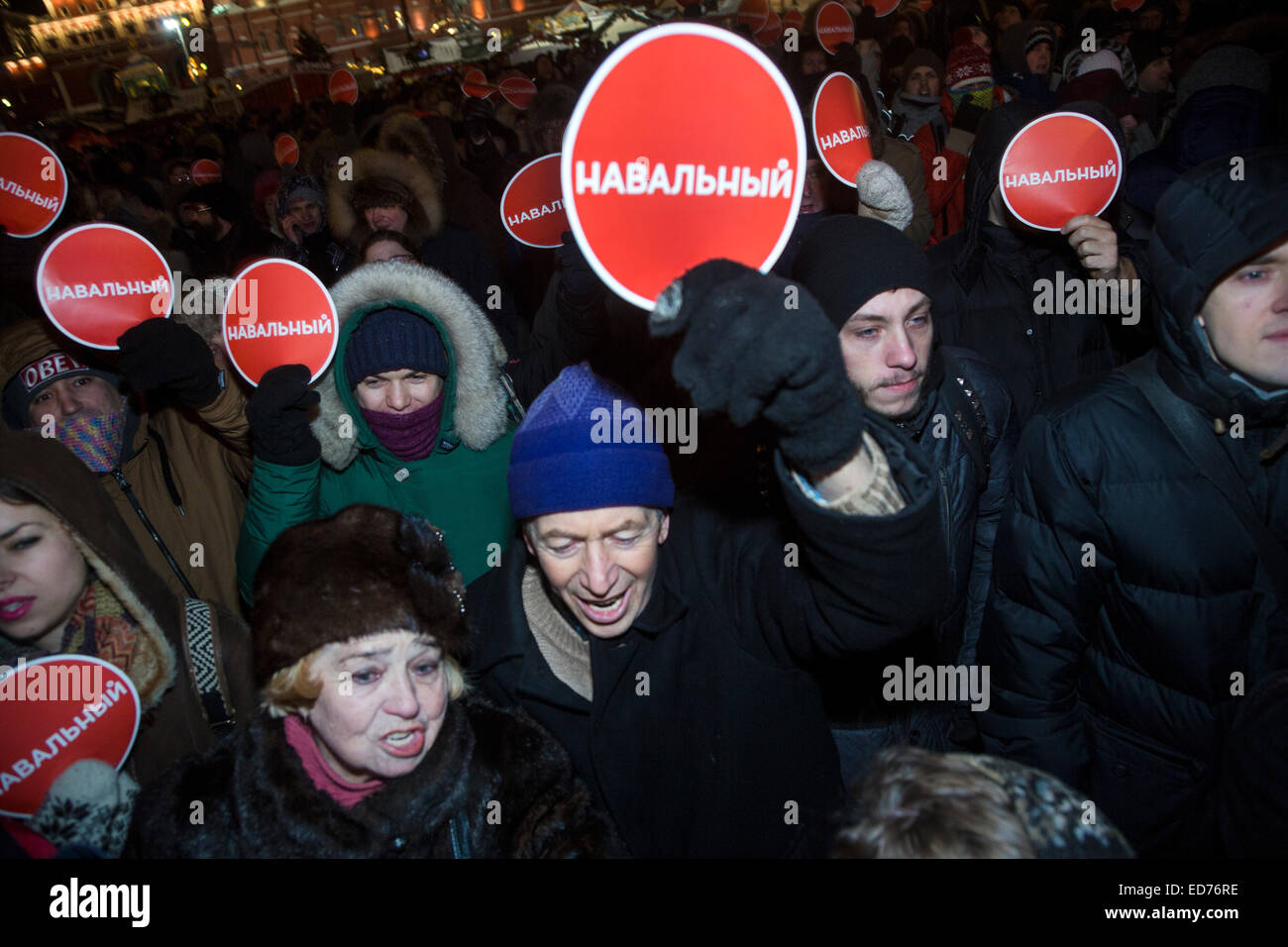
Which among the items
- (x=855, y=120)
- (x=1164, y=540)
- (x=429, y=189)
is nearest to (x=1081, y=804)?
(x=1164, y=540)

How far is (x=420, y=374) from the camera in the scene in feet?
8.79

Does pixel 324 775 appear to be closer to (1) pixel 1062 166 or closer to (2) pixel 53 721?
(2) pixel 53 721

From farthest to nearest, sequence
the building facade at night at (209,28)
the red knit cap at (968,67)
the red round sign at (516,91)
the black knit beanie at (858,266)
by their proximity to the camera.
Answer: the building facade at night at (209,28), the red round sign at (516,91), the red knit cap at (968,67), the black knit beanie at (858,266)

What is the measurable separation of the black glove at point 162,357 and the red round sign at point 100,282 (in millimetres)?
85

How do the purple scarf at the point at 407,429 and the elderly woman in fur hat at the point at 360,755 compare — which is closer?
the elderly woman in fur hat at the point at 360,755

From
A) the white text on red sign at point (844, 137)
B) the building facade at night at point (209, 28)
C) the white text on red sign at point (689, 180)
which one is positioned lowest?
the white text on red sign at point (689, 180)

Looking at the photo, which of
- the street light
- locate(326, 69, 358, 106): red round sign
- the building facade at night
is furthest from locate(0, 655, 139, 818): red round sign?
the building facade at night

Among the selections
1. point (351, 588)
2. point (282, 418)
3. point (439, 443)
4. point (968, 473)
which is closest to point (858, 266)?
point (968, 473)

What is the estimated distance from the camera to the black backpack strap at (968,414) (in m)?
2.41

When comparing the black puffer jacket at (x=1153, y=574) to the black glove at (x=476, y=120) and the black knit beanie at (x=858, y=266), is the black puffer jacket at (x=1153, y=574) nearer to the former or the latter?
the black knit beanie at (x=858, y=266)

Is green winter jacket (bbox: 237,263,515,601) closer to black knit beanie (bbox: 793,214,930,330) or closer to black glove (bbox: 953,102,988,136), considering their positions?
black knit beanie (bbox: 793,214,930,330)

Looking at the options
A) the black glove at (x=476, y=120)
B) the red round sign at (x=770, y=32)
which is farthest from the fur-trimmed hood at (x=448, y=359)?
Answer: the red round sign at (x=770, y=32)

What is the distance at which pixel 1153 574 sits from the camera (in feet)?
6.22
